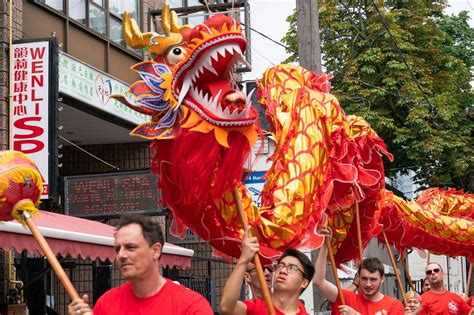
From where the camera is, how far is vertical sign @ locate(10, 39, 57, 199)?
1125 centimetres

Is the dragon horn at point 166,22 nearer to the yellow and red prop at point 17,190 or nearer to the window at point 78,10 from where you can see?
the yellow and red prop at point 17,190

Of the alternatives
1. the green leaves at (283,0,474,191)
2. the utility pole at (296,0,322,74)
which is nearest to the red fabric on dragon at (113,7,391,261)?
the utility pole at (296,0,322,74)

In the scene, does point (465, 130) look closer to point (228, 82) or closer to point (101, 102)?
point (101, 102)

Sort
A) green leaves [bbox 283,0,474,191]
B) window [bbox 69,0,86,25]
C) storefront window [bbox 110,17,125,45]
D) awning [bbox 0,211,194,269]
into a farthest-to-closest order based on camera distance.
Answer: green leaves [bbox 283,0,474,191], storefront window [bbox 110,17,125,45], window [bbox 69,0,86,25], awning [bbox 0,211,194,269]

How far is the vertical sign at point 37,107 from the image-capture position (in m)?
11.2

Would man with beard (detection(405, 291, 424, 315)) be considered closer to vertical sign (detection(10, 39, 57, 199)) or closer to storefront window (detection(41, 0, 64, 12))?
vertical sign (detection(10, 39, 57, 199))

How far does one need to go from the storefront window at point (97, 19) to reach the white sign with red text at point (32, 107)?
3.09 m

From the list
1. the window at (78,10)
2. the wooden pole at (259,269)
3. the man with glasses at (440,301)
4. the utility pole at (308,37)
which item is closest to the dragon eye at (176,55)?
the wooden pole at (259,269)

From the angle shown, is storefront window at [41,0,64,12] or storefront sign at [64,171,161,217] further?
storefront window at [41,0,64,12]

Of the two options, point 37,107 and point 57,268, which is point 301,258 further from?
point 37,107

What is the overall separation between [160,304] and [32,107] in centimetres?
744

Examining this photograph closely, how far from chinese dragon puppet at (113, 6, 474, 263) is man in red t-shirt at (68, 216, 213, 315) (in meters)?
0.77

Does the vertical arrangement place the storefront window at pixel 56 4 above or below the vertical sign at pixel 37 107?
above

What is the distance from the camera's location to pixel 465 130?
24375 millimetres
